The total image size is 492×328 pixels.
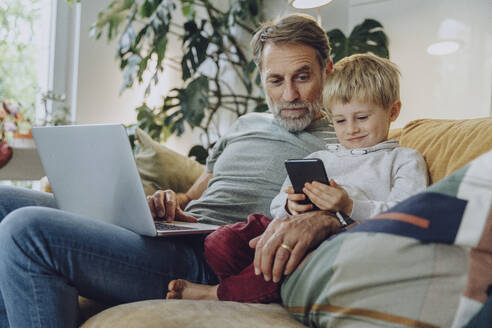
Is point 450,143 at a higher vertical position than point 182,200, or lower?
higher

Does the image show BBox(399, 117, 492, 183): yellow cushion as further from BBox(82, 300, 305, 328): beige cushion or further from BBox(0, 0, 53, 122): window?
BBox(0, 0, 53, 122): window

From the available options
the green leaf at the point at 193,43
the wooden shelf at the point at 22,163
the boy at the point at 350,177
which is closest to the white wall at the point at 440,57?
the green leaf at the point at 193,43

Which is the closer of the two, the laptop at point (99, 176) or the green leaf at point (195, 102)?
the laptop at point (99, 176)

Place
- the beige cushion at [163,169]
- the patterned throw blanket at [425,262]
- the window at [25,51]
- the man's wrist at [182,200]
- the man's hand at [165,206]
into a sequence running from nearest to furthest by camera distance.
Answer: the patterned throw blanket at [425,262]
the man's hand at [165,206]
the man's wrist at [182,200]
the beige cushion at [163,169]
the window at [25,51]

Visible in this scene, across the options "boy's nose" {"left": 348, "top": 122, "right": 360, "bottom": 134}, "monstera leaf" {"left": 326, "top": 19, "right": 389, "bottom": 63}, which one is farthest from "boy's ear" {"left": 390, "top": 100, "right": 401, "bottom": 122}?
"monstera leaf" {"left": 326, "top": 19, "right": 389, "bottom": 63}

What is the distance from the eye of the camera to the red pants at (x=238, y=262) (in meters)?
0.91

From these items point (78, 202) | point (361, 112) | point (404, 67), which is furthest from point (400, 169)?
point (404, 67)

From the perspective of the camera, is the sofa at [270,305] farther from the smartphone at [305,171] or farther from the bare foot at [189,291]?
the smartphone at [305,171]

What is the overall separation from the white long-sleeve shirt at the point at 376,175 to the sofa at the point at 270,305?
0.06 m

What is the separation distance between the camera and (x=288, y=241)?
0.85m

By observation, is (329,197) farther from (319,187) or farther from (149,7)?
(149,7)

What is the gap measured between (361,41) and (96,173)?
199cm

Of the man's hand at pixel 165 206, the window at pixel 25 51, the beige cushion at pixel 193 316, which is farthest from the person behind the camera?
the window at pixel 25 51

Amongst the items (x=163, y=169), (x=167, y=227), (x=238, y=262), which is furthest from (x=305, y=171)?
(x=163, y=169)
